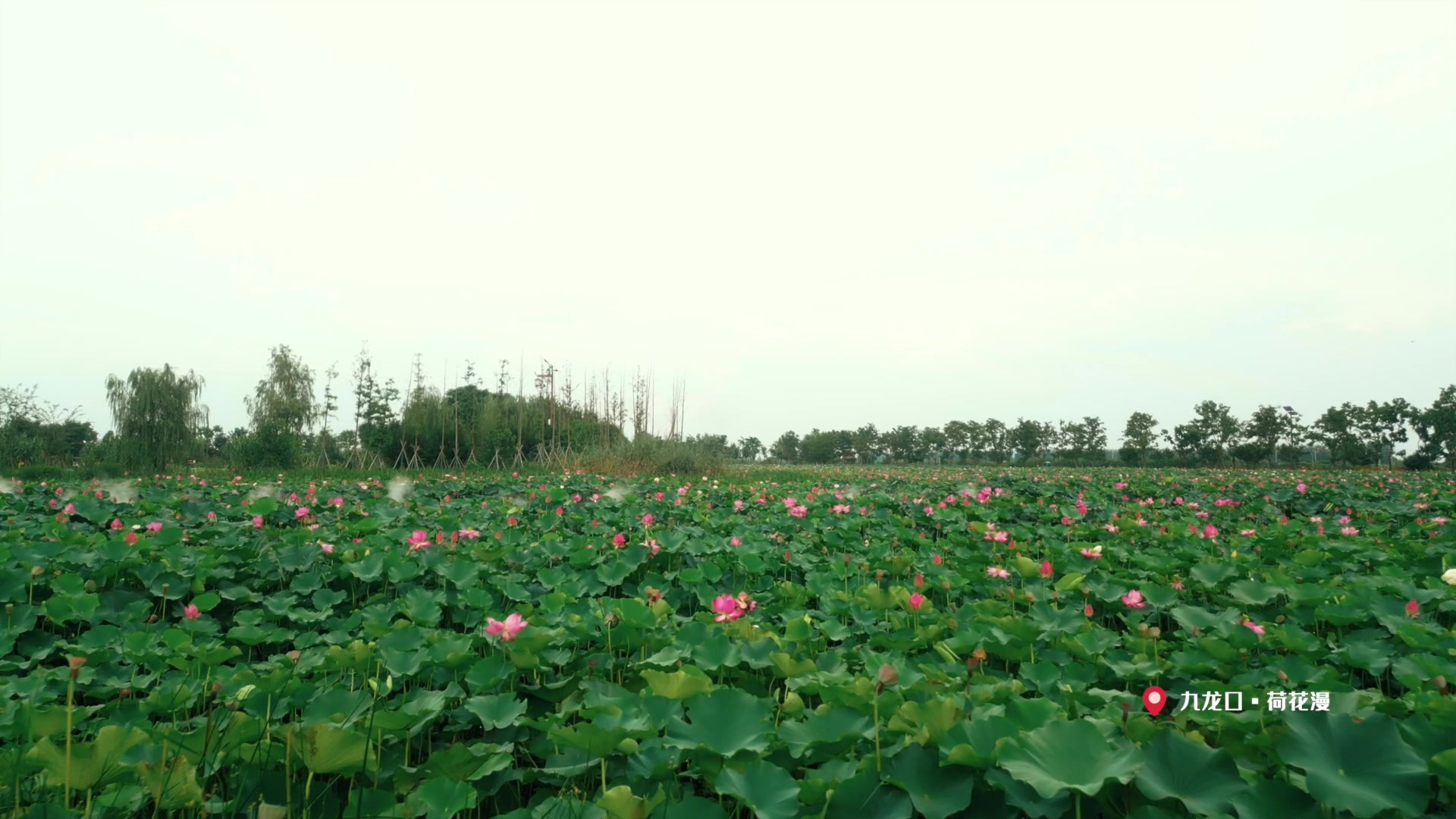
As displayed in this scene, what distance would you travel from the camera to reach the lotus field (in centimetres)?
128

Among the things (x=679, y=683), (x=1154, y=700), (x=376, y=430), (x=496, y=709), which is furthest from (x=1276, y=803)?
(x=376, y=430)

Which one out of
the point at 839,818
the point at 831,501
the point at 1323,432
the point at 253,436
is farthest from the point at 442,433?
the point at 1323,432

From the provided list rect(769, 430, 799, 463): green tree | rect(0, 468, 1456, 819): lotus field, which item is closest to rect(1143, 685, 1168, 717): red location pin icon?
rect(0, 468, 1456, 819): lotus field

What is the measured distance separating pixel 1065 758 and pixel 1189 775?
0.22 metres

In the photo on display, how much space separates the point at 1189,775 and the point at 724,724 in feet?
2.71

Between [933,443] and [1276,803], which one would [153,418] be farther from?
[933,443]

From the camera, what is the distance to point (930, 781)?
1.30m

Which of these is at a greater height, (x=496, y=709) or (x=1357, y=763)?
(x=1357, y=763)

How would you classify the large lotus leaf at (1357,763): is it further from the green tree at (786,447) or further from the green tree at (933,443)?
the green tree at (786,447)

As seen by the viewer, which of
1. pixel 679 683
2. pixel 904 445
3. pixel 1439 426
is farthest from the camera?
pixel 904 445

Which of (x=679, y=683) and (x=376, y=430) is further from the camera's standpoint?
(x=376, y=430)

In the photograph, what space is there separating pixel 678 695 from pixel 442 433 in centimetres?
1990

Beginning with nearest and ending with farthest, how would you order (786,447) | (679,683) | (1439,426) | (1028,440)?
(679,683) → (1439,426) → (1028,440) → (786,447)

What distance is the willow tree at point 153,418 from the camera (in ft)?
60.1
